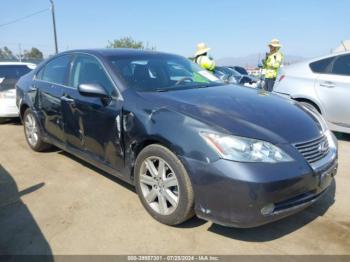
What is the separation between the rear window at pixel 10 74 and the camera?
7.21 metres

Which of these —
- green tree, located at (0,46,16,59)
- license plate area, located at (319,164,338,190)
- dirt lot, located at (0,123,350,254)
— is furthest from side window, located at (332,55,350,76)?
green tree, located at (0,46,16,59)

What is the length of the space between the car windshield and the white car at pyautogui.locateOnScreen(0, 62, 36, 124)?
14.2 feet

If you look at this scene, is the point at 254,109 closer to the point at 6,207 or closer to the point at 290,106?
the point at 290,106

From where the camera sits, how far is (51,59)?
4.84m

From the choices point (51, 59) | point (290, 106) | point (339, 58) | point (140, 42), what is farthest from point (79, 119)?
point (140, 42)

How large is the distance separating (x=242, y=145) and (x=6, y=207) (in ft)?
8.13

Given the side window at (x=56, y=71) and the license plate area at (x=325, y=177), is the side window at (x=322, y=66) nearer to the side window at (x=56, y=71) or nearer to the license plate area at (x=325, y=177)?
the license plate area at (x=325, y=177)

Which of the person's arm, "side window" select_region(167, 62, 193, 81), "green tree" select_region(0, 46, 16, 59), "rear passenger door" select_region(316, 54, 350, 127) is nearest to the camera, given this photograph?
"side window" select_region(167, 62, 193, 81)

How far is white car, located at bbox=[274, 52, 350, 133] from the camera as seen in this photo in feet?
18.1

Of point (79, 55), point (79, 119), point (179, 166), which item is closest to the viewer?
point (179, 166)

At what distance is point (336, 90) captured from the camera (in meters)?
5.57

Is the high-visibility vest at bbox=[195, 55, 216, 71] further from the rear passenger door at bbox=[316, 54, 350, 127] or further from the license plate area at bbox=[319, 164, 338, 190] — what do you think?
the license plate area at bbox=[319, 164, 338, 190]

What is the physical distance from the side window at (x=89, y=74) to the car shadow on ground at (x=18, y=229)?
1.34 metres

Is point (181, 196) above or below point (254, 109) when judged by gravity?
below
